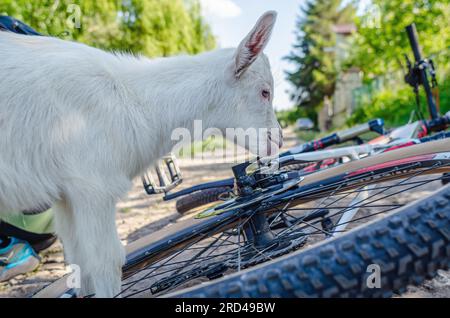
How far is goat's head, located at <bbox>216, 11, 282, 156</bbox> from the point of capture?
196cm

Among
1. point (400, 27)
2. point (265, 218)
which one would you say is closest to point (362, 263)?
point (265, 218)

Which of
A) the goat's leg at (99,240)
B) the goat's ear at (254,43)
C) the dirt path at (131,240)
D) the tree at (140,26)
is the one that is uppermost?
the tree at (140,26)

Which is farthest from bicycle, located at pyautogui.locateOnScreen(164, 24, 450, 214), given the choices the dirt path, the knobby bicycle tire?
the knobby bicycle tire

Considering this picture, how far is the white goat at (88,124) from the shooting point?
5.28 ft

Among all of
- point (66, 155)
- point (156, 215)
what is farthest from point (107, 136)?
point (156, 215)

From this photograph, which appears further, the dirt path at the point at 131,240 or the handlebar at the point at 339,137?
the handlebar at the point at 339,137

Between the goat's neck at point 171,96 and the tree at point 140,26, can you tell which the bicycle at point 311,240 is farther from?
the tree at point 140,26

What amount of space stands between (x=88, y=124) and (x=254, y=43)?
782 millimetres

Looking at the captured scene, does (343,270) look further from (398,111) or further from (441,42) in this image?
(441,42)

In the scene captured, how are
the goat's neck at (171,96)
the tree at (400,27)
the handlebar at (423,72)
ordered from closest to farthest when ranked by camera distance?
the goat's neck at (171,96) → the handlebar at (423,72) → the tree at (400,27)

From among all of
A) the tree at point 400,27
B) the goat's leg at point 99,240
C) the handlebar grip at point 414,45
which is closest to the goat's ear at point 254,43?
the goat's leg at point 99,240

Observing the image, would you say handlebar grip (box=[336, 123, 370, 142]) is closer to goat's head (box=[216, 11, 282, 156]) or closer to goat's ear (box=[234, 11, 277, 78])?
goat's head (box=[216, 11, 282, 156])

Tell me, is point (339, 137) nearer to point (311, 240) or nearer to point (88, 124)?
point (311, 240)

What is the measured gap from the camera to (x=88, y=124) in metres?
1.66
